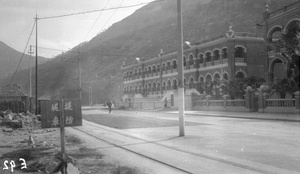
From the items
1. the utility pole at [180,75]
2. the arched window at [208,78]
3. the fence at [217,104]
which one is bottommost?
the fence at [217,104]

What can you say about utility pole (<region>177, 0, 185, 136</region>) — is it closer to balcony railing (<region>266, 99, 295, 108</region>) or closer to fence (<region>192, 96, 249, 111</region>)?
balcony railing (<region>266, 99, 295, 108</region>)

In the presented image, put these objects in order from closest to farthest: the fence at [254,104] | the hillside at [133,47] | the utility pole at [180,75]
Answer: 1. the utility pole at [180,75]
2. the fence at [254,104]
3. the hillside at [133,47]

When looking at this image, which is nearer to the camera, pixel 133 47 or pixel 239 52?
pixel 239 52

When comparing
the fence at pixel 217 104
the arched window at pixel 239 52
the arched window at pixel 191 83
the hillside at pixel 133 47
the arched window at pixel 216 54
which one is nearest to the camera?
the fence at pixel 217 104

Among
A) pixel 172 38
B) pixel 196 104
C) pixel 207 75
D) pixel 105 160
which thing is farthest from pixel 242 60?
pixel 172 38

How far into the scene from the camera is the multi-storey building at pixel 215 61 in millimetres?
44188

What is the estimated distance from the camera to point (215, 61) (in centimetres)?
4666

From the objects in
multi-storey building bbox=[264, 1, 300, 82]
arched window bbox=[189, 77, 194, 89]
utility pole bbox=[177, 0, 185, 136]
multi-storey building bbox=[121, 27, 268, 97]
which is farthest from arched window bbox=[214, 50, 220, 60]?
utility pole bbox=[177, 0, 185, 136]

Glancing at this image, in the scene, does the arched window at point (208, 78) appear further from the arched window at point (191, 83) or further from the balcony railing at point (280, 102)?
the balcony railing at point (280, 102)

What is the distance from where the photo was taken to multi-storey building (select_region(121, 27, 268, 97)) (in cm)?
4419

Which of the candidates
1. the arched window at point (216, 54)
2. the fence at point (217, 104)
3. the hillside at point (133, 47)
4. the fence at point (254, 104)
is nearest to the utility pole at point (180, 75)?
the fence at point (254, 104)

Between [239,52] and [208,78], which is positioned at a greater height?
[239,52]

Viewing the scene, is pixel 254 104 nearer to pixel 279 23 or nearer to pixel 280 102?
pixel 280 102

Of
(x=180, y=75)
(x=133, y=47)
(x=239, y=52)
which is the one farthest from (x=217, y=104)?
(x=133, y=47)
